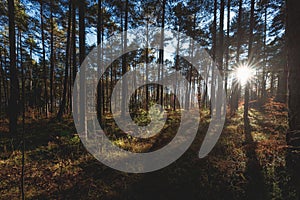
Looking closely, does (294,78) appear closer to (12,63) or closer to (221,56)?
(221,56)

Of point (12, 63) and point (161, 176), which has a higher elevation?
point (12, 63)

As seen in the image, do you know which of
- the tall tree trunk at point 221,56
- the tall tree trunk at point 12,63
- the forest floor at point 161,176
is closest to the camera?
the forest floor at point 161,176

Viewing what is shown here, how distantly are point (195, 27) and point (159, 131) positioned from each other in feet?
38.1

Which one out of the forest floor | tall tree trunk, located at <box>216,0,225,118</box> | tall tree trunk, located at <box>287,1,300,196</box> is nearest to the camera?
the forest floor

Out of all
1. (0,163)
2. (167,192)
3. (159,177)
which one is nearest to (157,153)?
(159,177)

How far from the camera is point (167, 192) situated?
3574 mm

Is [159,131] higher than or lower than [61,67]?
lower

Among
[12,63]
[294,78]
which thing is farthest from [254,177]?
[12,63]

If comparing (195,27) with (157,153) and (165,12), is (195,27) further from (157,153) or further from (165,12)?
(157,153)

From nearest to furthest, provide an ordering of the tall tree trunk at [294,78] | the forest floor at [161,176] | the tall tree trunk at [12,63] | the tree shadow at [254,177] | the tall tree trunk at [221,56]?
the tree shadow at [254,177] → the forest floor at [161,176] → the tall tree trunk at [294,78] → the tall tree trunk at [12,63] → the tall tree trunk at [221,56]

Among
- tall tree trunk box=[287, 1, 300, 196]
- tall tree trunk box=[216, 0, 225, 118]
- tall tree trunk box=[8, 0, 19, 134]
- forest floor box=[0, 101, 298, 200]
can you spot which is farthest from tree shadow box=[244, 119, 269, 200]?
tall tree trunk box=[8, 0, 19, 134]

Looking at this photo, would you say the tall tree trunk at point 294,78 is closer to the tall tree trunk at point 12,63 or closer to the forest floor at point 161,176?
the forest floor at point 161,176

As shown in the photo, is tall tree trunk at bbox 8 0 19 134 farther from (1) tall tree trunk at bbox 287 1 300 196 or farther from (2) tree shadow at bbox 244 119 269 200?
(1) tall tree trunk at bbox 287 1 300 196

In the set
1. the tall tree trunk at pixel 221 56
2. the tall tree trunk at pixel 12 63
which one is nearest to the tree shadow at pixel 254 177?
the tall tree trunk at pixel 221 56
